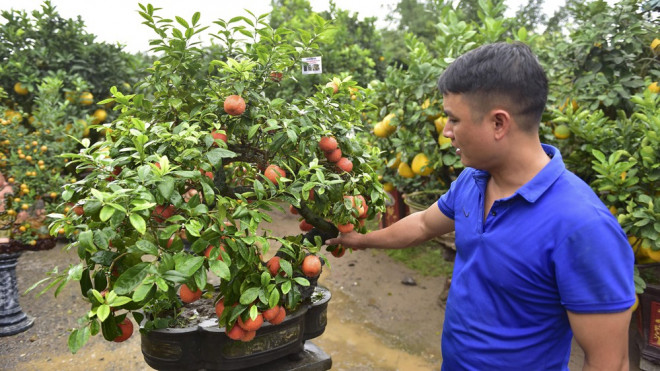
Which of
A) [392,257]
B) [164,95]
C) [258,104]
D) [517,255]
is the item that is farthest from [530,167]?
[392,257]

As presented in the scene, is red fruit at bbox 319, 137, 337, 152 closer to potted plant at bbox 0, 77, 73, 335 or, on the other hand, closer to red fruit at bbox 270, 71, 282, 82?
red fruit at bbox 270, 71, 282, 82

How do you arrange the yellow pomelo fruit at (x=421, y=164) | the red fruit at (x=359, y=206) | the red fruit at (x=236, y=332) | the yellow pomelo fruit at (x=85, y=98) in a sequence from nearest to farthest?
1. the red fruit at (x=236, y=332)
2. the red fruit at (x=359, y=206)
3. the yellow pomelo fruit at (x=421, y=164)
4. the yellow pomelo fruit at (x=85, y=98)

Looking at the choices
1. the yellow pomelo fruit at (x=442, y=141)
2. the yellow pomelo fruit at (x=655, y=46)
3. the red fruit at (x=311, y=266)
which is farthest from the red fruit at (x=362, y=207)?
the yellow pomelo fruit at (x=655, y=46)

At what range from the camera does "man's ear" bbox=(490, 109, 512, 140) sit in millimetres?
1255

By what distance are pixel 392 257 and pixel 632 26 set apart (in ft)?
10.2

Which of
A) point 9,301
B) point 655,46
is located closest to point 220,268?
point 9,301

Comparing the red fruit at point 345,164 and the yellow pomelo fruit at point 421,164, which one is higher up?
the red fruit at point 345,164

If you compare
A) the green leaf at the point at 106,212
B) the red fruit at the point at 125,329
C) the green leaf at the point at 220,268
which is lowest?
the red fruit at the point at 125,329

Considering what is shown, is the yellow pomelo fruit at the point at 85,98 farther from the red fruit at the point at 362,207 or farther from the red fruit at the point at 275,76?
the red fruit at the point at 362,207

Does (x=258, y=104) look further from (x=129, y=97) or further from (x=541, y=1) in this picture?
(x=541, y=1)

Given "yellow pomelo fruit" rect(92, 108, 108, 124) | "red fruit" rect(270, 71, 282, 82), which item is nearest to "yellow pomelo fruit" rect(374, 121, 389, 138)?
"red fruit" rect(270, 71, 282, 82)

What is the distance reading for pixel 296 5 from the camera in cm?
953

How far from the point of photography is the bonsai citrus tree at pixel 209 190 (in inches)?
49.6

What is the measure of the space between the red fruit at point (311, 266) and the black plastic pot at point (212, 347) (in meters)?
0.21
